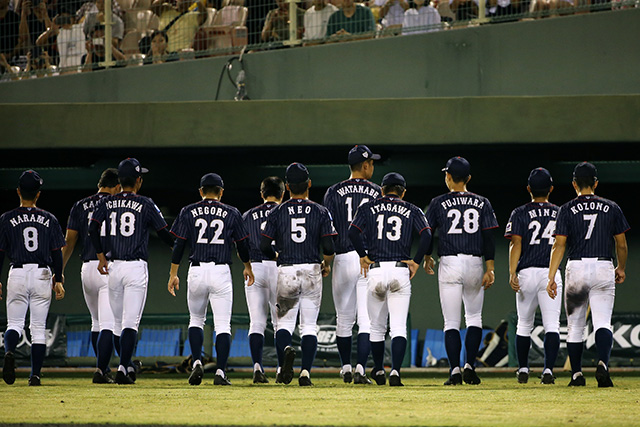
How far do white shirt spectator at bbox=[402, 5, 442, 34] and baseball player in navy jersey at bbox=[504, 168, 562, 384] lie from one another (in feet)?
16.3

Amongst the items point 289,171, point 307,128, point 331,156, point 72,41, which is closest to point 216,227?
point 289,171

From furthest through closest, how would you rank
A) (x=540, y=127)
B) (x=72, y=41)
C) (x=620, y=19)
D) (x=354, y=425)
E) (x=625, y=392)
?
(x=72, y=41) < (x=620, y=19) < (x=540, y=127) < (x=625, y=392) < (x=354, y=425)

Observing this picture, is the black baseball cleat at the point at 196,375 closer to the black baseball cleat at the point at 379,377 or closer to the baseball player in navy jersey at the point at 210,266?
the baseball player in navy jersey at the point at 210,266

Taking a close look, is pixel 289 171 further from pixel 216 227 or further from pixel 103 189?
pixel 103 189

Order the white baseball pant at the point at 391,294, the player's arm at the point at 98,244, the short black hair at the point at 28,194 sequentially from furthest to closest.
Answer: the short black hair at the point at 28,194 → the player's arm at the point at 98,244 → the white baseball pant at the point at 391,294

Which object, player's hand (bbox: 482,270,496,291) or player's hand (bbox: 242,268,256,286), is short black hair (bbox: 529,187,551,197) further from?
player's hand (bbox: 242,268,256,286)

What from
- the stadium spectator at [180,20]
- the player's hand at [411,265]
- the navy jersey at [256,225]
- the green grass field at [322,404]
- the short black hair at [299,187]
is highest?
the stadium spectator at [180,20]

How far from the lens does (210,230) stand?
30.5ft

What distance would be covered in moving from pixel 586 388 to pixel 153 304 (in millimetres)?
8167

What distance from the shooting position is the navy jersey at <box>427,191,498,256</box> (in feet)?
30.2

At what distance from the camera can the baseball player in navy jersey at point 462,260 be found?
30.0ft

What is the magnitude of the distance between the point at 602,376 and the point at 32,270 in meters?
5.66

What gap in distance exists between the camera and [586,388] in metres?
8.70

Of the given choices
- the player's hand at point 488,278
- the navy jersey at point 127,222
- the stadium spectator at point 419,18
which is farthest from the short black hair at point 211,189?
the stadium spectator at point 419,18
